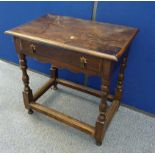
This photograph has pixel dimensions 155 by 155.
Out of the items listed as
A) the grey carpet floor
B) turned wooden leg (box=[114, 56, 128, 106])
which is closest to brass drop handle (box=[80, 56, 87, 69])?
turned wooden leg (box=[114, 56, 128, 106])

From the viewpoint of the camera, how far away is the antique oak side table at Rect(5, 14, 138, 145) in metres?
1.03

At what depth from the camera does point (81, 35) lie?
1.18 metres

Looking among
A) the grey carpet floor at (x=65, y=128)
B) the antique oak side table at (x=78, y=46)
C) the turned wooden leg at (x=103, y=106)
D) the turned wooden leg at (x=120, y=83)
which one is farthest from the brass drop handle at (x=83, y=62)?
the grey carpet floor at (x=65, y=128)

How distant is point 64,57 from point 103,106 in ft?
1.25

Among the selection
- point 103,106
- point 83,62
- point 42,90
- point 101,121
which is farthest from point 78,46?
point 42,90

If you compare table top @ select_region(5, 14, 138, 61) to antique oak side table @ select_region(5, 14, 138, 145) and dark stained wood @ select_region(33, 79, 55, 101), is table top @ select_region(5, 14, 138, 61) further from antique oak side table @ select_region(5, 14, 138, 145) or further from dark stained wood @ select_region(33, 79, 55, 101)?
dark stained wood @ select_region(33, 79, 55, 101)

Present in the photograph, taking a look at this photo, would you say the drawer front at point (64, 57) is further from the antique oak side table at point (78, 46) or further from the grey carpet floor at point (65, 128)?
the grey carpet floor at point (65, 128)

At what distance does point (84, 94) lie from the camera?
6.02 feet

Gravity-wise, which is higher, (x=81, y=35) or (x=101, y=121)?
(x=81, y=35)

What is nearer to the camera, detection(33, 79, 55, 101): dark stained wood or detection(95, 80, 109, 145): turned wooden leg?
detection(95, 80, 109, 145): turned wooden leg

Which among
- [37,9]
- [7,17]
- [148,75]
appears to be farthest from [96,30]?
[7,17]

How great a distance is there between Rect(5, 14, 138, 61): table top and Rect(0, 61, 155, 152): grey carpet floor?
0.70 meters

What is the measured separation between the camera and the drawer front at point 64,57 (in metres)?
1.05

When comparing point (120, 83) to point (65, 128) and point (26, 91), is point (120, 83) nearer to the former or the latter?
point (65, 128)
